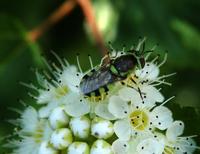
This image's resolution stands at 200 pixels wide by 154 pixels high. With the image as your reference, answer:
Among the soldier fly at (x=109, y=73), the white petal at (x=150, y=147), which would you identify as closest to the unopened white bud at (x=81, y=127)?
the soldier fly at (x=109, y=73)

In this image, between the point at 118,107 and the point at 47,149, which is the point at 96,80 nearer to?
the point at 118,107

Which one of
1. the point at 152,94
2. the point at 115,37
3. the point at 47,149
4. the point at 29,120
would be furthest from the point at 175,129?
the point at 115,37

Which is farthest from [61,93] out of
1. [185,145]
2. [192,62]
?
[192,62]

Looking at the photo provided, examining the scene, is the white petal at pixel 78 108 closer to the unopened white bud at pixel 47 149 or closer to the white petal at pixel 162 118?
the unopened white bud at pixel 47 149

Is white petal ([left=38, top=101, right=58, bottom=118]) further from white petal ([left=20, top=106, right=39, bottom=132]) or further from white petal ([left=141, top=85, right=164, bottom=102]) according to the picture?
→ white petal ([left=141, top=85, right=164, bottom=102])

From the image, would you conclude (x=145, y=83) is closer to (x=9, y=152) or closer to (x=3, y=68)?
(x=9, y=152)

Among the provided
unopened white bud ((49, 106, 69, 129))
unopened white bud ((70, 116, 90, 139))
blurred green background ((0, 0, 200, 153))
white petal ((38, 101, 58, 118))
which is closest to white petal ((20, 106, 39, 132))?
white petal ((38, 101, 58, 118))
